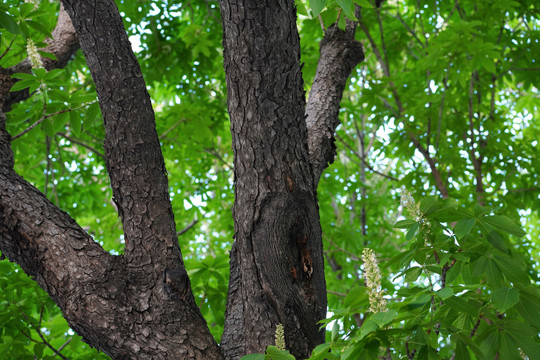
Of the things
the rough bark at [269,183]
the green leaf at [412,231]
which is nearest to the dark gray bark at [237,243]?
the rough bark at [269,183]

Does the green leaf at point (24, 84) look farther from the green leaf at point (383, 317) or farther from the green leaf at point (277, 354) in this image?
the green leaf at point (383, 317)

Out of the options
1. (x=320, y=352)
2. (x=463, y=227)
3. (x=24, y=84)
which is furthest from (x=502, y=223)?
(x=24, y=84)

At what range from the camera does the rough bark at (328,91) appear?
2691 mm

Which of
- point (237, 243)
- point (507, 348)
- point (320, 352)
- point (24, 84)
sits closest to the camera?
point (320, 352)

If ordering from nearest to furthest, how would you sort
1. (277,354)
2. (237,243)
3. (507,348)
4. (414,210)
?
1. (277,354)
2. (507,348)
3. (414,210)
4. (237,243)

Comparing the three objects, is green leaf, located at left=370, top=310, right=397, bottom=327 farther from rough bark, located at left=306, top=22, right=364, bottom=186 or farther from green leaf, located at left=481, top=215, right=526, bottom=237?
rough bark, located at left=306, top=22, right=364, bottom=186

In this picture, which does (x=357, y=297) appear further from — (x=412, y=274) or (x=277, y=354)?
(x=412, y=274)

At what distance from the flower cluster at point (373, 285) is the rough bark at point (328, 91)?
3.75 ft

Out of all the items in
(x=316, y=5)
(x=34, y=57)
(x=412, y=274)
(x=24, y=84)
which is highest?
(x=34, y=57)

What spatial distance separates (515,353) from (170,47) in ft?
14.9

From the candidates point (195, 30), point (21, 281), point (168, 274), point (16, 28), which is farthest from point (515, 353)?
point (195, 30)

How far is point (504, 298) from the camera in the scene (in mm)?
1561

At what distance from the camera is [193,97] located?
5793mm

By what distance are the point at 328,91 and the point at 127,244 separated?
132 cm
